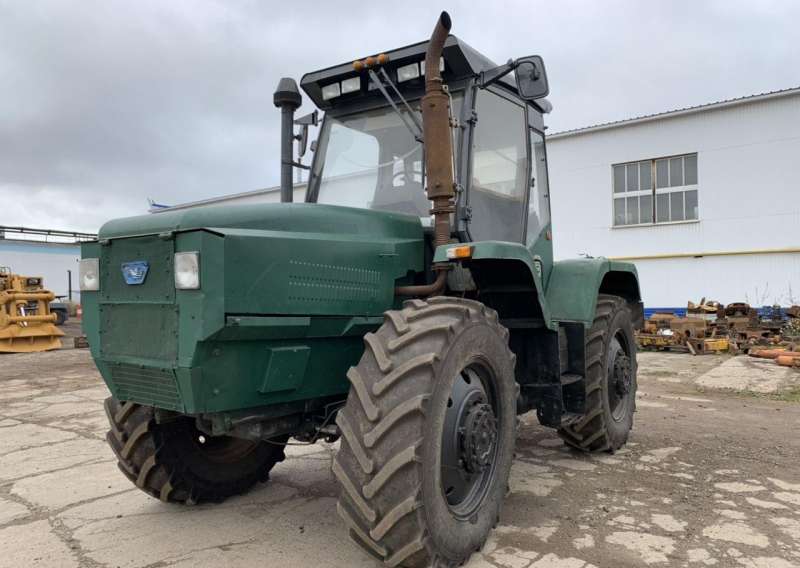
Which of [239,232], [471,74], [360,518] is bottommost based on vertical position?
[360,518]

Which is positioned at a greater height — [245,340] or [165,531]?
[245,340]

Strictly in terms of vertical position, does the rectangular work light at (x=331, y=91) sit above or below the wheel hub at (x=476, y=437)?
above

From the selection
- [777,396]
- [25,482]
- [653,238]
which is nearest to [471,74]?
[25,482]

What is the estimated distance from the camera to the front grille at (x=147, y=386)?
9.12 feet

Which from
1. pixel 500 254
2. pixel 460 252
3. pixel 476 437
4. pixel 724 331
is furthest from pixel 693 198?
pixel 476 437

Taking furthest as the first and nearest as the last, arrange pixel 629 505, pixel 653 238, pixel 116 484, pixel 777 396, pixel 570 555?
pixel 653 238, pixel 777 396, pixel 116 484, pixel 629 505, pixel 570 555

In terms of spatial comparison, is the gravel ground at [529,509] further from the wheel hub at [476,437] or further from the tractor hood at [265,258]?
the tractor hood at [265,258]

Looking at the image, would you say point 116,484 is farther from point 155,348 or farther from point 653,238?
point 653,238

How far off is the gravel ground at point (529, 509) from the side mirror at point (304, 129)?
229 centimetres

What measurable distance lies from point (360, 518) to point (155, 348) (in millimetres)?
1184

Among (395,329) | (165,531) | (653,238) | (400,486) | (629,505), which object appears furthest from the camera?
(653,238)

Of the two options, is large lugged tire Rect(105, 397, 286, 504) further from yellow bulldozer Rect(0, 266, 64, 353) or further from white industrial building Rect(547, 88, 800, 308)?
white industrial building Rect(547, 88, 800, 308)

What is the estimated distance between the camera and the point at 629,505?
3.72 meters

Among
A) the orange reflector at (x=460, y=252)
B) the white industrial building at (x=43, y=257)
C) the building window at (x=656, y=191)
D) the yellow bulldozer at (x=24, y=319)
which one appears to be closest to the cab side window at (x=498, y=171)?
the orange reflector at (x=460, y=252)
